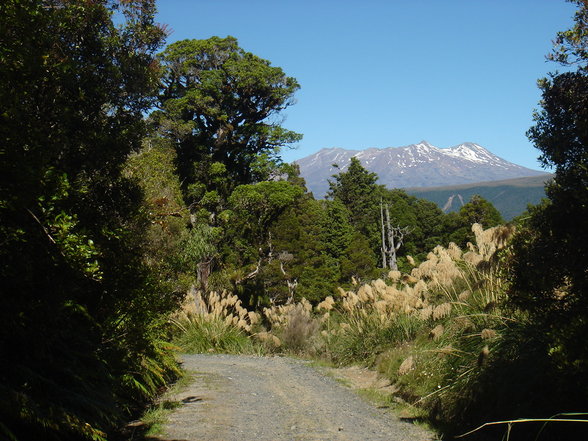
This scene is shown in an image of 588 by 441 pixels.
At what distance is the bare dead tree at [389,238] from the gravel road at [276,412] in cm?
3559

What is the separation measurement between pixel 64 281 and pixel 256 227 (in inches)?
850

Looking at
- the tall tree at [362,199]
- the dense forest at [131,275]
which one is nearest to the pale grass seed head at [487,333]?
the dense forest at [131,275]

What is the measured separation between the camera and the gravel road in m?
6.26

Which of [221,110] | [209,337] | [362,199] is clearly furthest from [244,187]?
[362,199]

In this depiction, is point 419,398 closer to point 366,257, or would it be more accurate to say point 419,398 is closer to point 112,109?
point 112,109

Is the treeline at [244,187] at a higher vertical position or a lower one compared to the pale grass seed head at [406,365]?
higher

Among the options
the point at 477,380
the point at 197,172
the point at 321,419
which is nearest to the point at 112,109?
the point at 321,419

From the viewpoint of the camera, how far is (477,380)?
6805mm

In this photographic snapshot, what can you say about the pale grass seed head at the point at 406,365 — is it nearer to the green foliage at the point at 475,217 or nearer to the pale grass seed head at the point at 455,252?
the pale grass seed head at the point at 455,252

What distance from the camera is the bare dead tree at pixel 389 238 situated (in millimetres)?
45656

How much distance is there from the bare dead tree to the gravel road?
35.6 m

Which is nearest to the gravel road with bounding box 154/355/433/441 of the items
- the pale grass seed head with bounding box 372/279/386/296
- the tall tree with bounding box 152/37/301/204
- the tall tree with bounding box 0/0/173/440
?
the tall tree with bounding box 0/0/173/440

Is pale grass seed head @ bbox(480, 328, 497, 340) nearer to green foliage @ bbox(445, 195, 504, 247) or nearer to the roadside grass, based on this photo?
the roadside grass

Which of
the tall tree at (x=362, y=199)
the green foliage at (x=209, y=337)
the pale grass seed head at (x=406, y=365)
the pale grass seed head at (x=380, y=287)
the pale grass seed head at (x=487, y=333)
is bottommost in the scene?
the green foliage at (x=209, y=337)
